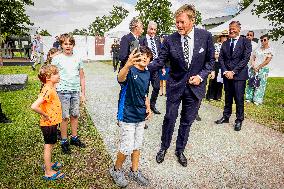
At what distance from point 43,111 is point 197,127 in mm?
3765

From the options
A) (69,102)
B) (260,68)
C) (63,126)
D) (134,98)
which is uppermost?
(260,68)

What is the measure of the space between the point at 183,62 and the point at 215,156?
5.71 ft

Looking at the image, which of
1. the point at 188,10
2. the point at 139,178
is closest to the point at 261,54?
the point at 188,10

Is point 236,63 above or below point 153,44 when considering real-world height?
below

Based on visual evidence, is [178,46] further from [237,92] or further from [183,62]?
[237,92]

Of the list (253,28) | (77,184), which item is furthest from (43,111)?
(253,28)

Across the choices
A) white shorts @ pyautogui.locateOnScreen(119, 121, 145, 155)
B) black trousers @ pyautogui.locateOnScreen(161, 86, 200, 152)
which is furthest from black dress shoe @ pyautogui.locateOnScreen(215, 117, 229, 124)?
white shorts @ pyautogui.locateOnScreen(119, 121, 145, 155)

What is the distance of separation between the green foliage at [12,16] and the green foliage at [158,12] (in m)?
11.1

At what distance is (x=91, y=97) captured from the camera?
31.3 feet

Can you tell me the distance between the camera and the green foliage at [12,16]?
24.0 meters

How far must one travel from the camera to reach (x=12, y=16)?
2492 cm

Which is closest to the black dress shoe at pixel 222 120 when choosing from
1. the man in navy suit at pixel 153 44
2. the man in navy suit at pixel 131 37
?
the man in navy suit at pixel 153 44

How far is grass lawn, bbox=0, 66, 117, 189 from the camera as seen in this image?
3.67m

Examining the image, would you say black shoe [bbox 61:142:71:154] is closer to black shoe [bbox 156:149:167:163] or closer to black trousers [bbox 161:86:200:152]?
black shoe [bbox 156:149:167:163]
